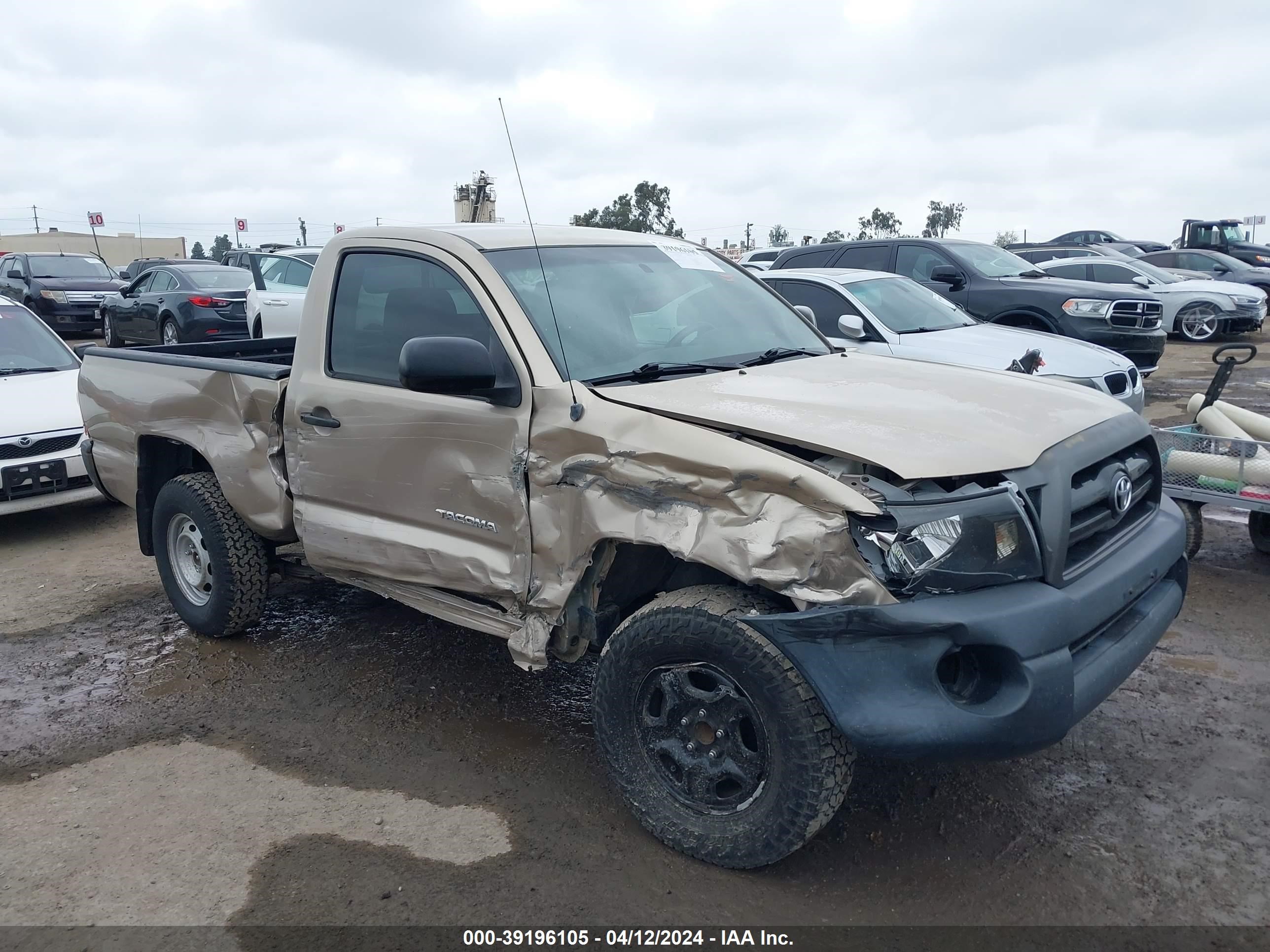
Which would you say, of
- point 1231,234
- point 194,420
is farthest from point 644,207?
point 194,420

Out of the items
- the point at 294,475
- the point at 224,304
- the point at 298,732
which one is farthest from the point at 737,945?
the point at 224,304

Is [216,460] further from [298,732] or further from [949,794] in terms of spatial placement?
[949,794]

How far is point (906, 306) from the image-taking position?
870 centimetres

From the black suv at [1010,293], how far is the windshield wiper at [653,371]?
708cm

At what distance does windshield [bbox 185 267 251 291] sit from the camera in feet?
54.7

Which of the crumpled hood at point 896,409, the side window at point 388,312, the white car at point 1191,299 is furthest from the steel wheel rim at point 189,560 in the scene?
the white car at point 1191,299

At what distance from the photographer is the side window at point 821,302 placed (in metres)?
8.45

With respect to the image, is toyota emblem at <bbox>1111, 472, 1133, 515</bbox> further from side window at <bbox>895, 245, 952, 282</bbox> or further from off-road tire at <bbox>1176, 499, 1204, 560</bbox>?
side window at <bbox>895, 245, 952, 282</bbox>

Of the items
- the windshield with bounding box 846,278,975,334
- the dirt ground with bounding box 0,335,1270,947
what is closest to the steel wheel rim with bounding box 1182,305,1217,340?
the windshield with bounding box 846,278,975,334

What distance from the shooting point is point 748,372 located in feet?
12.1

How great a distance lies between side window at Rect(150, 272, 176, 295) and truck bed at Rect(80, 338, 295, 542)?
12.1m

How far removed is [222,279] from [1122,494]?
1674 cm

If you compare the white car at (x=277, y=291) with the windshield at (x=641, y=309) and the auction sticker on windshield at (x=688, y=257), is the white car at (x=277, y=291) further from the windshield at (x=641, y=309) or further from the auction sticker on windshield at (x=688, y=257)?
the windshield at (x=641, y=309)

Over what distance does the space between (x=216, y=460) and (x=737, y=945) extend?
128 inches
